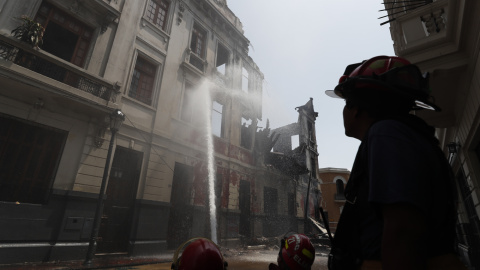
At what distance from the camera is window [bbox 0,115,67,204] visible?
6934 millimetres

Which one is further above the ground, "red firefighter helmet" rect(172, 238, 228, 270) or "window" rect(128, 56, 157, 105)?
"window" rect(128, 56, 157, 105)

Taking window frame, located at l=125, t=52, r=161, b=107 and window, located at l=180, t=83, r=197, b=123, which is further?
window, located at l=180, t=83, r=197, b=123

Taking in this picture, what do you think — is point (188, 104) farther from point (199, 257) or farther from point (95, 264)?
point (199, 257)

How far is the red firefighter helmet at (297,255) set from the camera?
2984mm

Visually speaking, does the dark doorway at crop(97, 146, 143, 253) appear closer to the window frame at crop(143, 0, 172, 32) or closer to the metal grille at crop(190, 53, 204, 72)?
the metal grille at crop(190, 53, 204, 72)

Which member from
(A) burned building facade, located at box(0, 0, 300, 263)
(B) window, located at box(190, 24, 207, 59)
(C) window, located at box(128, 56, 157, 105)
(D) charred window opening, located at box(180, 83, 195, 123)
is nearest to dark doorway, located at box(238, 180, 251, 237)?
(A) burned building facade, located at box(0, 0, 300, 263)

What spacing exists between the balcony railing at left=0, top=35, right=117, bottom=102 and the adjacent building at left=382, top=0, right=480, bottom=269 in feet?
30.4

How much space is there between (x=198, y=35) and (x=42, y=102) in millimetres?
9623

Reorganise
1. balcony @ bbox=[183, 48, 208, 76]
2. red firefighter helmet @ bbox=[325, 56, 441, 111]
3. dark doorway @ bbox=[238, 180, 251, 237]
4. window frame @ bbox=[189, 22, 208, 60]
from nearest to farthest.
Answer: red firefighter helmet @ bbox=[325, 56, 441, 111] → balcony @ bbox=[183, 48, 208, 76] → window frame @ bbox=[189, 22, 208, 60] → dark doorway @ bbox=[238, 180, 251, 237]

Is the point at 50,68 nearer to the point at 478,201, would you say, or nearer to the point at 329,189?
the point at 478,201

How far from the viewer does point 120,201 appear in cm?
920

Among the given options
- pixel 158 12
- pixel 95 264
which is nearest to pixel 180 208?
pixel 95 264

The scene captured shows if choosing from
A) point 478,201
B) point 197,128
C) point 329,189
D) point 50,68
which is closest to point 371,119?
point 478,201

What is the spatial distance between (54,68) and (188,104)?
616 centimetres
